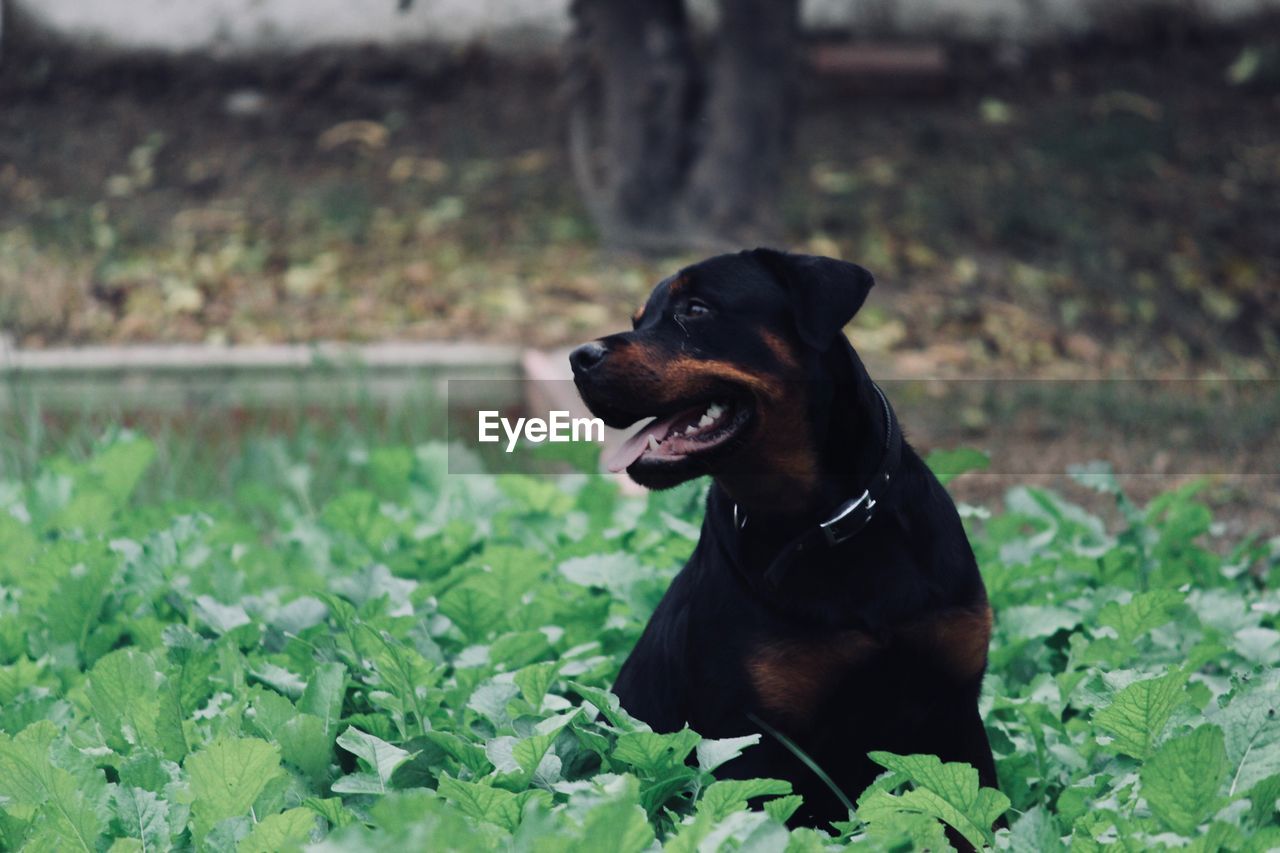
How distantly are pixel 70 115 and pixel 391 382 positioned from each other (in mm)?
4887

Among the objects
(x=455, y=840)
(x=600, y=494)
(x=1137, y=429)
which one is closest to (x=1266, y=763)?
(x=455, y=840)

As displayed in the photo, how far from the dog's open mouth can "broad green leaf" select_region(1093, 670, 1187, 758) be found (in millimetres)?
724

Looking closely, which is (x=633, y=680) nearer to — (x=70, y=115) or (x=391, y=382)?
(x=391, y=382)

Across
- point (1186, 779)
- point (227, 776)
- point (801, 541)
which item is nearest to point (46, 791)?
point (227, 776)

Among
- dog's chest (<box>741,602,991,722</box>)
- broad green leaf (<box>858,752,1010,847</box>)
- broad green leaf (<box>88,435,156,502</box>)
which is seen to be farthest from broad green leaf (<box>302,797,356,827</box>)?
broad green leaf (<box>88,435,156,502</box>)

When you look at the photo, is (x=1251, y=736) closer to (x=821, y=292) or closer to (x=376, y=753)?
(x=821, y=292)

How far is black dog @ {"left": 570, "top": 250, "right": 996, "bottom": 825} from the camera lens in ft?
8.23

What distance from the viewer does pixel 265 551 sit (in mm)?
3973

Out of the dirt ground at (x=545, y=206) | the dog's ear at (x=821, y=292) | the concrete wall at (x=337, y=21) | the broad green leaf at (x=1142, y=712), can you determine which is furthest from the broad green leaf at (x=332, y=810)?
the concrete wall at (x=337, y=21)

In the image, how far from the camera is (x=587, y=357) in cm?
254

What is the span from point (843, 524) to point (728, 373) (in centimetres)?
31

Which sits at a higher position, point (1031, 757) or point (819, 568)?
point (819, 568)

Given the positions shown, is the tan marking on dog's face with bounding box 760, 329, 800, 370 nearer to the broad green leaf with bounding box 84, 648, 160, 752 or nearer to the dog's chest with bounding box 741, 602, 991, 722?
the dog's chest with bounding box 741, 602, 991, 722

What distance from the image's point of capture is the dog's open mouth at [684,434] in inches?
98.1
